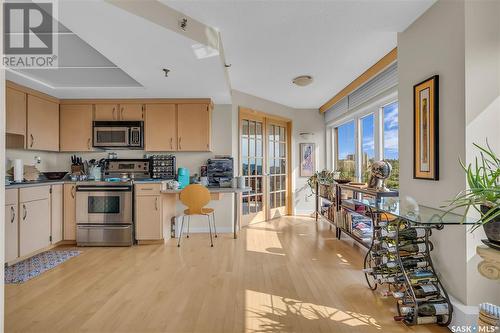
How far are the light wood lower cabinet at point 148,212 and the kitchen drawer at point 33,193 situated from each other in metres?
1.10

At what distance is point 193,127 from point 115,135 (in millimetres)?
1208

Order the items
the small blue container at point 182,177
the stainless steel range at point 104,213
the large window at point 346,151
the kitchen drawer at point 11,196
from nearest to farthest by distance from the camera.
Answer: the kitchen drawer at point 11,196 → the stainless steel range at point 104,213 → the small blue container at point 182,177 → the large window at point 346,151

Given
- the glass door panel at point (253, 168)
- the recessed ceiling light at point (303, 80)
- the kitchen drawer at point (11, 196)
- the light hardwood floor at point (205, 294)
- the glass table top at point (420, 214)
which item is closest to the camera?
the glass table top at point (420, 214)

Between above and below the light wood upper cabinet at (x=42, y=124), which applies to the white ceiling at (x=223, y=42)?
above

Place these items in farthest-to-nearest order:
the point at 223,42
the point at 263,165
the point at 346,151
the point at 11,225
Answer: the point at 263,165, the point at 346,151, the point at 11,225, the point at 223,42

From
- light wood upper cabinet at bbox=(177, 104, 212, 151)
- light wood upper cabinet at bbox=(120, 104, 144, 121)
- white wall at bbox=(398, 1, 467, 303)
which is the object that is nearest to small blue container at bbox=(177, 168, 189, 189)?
light wood upper cabinet at bbox=(177, 104, 212, 151)

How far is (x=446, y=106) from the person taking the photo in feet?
6.47

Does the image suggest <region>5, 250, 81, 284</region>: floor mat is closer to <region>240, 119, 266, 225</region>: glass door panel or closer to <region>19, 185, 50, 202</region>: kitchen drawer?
<region>19, 185, 50, 202</region>: kitchen drawer

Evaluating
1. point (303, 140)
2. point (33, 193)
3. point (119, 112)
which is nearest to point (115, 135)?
point (119, 112)

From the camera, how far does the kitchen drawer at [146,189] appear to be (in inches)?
151

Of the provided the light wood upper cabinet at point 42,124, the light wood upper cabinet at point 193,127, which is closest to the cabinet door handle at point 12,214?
the light wood upper cabinet at point 42,124

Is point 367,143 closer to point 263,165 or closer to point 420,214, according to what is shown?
point 263,165

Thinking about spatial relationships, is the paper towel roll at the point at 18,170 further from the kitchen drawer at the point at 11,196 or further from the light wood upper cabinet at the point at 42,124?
the kitchen drawer at the point at 11,196

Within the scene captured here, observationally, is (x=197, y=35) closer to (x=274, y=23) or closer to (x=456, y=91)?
(x=274, y=23)
